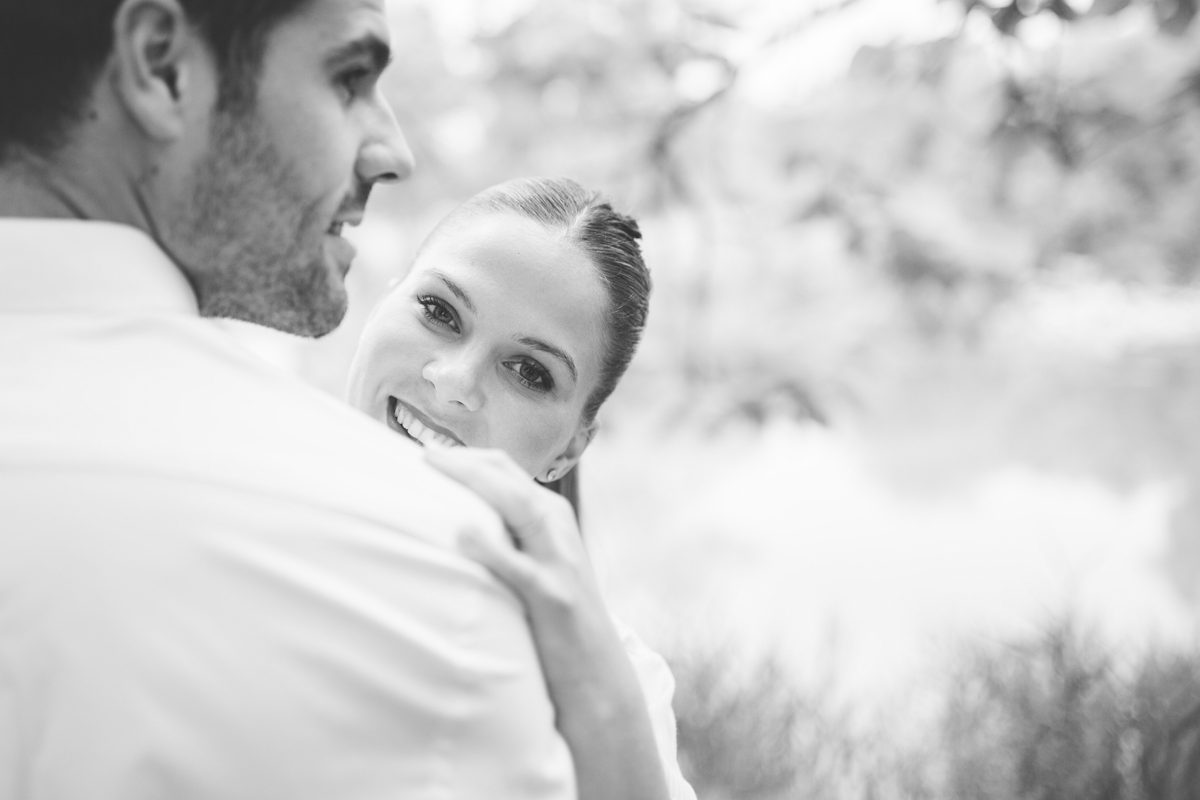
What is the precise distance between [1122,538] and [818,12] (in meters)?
4.30

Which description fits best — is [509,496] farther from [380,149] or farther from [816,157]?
[816,157]

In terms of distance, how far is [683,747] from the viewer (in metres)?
4.61

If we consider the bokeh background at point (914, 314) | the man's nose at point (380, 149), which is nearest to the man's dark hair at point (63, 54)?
the man's nose at point (380, 149)

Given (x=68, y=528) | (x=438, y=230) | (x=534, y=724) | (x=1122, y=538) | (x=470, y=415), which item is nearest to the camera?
(x=68, y=528)

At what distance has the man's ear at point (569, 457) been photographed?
5.98 ft

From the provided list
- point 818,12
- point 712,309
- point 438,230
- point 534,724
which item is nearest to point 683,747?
point 712,309

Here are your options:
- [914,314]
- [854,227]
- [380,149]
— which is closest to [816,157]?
[854,227]

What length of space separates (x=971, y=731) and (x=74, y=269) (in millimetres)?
4540

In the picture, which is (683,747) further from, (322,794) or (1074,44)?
(322,794)

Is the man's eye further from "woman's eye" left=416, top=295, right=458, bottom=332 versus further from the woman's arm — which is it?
"woman's eye" left=416, top=295, right=458, bottom=332

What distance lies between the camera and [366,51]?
3.31 feet

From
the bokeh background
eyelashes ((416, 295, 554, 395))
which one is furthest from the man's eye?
the bokeh background

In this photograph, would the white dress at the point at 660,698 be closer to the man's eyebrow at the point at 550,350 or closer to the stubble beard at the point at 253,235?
the man's eyebrow at the point at 550,350

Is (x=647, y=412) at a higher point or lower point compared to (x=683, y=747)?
higher
